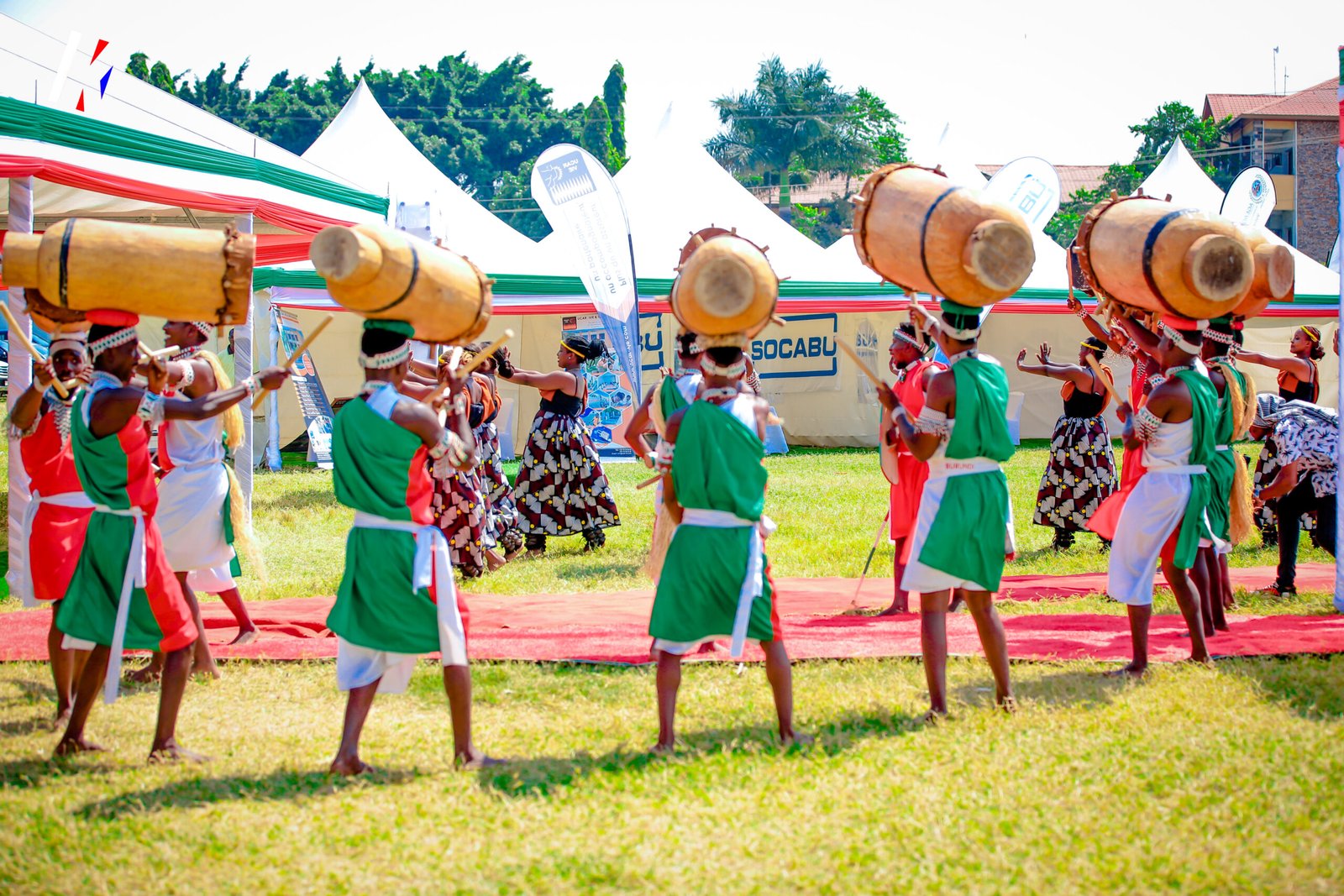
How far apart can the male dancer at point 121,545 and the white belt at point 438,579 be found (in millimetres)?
724

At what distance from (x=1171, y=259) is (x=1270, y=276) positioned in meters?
1.17

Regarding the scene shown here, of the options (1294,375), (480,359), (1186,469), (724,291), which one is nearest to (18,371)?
(480,359)

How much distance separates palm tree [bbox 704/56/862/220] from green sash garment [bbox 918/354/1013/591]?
4567 cm

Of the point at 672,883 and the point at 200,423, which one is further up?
the point at 200,423

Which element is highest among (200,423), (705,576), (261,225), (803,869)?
(261,225)

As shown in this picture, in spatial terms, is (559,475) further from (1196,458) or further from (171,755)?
(171,755)

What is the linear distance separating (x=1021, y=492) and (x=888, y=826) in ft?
37.3

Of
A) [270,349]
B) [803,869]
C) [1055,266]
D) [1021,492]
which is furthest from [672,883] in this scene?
[1055,266]

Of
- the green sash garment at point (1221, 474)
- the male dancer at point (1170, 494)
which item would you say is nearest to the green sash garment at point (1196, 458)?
the male dancer at point (1170, 494)

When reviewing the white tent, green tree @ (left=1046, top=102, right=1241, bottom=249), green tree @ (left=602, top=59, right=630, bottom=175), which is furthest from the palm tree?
the white tent

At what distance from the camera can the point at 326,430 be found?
1961 cm

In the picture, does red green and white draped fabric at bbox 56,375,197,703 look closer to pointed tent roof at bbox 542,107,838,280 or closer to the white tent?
→ pointed tent roof at bbox 542,107,838,280

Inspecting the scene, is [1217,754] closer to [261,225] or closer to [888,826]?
[888,826]

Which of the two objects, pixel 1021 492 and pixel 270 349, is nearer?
pixel 1021 492
